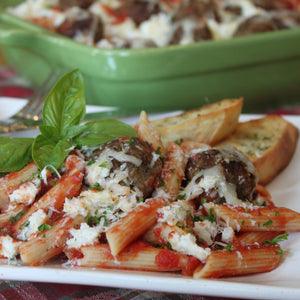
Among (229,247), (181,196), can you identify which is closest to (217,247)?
(229,247)

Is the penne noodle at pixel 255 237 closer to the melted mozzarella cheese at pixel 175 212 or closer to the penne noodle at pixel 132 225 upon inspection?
the melted mozzarella cheese at pixel 175 212

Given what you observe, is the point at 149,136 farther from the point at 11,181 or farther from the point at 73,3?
the point at 73,3

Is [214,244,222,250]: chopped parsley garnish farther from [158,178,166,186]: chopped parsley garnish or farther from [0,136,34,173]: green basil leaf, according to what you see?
[0,136,34,173]: green basil leaf

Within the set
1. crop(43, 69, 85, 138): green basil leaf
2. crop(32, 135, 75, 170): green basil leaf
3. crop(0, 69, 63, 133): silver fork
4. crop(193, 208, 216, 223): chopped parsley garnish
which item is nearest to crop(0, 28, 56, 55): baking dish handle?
crop(0, 69, 63, 133): silver fork

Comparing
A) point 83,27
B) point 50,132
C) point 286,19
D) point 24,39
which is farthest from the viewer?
point 286,19

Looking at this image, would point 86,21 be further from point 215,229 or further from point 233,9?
point 215,229


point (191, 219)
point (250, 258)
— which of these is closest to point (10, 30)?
point (191, 219)
